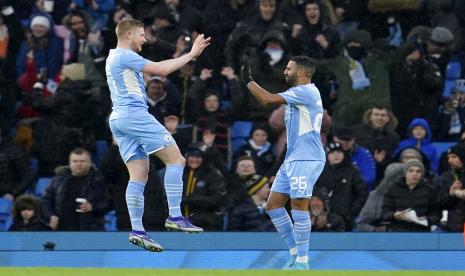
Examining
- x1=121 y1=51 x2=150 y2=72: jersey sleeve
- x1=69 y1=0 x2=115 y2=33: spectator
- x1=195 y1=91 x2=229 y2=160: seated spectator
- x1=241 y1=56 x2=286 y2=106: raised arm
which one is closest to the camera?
x1=121 y1=51 x2=150 y2=72: jersey sleeve

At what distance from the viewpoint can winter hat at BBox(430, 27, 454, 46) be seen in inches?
773

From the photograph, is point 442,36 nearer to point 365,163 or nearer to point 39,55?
point 365,163

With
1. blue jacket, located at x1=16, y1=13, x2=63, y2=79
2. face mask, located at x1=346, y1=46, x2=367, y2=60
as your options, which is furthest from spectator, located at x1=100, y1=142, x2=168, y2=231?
face mask, located at x1=346, y1=46, x2=367, y2=60

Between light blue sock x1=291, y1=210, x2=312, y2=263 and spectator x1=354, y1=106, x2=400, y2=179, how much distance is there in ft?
14.0

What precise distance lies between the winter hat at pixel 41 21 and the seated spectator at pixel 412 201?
5.46 metres

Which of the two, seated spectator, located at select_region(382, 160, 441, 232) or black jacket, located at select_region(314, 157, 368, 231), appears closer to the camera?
seated spectator, located at select_region(382, 160, 441, 232)

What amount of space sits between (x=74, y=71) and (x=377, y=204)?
4612mm

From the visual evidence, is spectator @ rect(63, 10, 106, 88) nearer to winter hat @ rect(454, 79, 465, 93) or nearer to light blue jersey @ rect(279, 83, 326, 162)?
winter hat @ rect(454, 79, 465, 93)

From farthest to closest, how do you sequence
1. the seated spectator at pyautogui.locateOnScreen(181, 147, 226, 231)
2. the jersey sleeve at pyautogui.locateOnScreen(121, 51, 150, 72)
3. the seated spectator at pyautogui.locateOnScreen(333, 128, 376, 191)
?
the seated spectator at pyautogui.locateOnScreen(333, 128, 376, 191)
the seated spectator at pyautogui.locateOnScreen(181, 147, 226, 231)
the jersey sleeve at pyautogui.locateOnScreen(121, 51, 150, 72)

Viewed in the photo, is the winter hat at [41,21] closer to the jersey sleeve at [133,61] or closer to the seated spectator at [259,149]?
the seated spectator at [259,149]

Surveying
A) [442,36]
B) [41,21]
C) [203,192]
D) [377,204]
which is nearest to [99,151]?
[41,21]

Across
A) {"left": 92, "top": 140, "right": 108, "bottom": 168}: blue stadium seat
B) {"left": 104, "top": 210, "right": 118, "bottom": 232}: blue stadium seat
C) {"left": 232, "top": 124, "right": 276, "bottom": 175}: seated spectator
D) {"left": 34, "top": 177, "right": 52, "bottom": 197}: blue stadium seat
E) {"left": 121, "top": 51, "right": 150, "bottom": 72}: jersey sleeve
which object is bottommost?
{"left": 104, "top": 210, "right": 118, "bottom": 232}: blue stadium seat

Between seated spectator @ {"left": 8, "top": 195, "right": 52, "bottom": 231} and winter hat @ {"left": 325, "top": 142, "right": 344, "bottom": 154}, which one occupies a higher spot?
winter hat @ {"left": 325, "top": 142, "right": 344, "bottom": 154}

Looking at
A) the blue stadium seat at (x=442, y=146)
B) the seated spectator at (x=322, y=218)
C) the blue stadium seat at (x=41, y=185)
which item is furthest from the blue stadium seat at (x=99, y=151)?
the blue stadium seat at (x=442, y=146)
